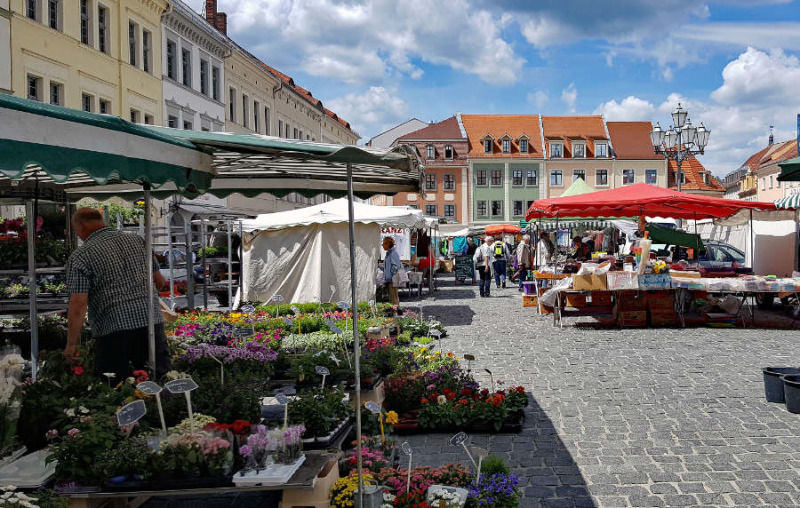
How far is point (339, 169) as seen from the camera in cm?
652

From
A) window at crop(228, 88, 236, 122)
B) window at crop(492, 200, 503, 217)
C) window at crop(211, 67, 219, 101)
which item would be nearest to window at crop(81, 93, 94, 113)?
window at crop(211, 67, 219, 101)

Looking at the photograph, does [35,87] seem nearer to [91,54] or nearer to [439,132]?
[91,54]

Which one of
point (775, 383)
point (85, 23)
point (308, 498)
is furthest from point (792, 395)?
point (85, 23)

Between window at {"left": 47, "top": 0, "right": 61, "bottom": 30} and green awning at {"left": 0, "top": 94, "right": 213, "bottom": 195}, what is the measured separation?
21.8m

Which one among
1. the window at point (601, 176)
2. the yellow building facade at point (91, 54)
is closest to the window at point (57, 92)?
the yellow building facade at point (91, 54)

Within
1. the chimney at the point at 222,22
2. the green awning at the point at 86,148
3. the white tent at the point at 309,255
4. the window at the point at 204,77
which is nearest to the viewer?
the green awning at the point at 86,148

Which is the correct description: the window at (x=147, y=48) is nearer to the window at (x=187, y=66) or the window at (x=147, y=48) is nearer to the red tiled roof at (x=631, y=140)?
the window at (x=187, y=66)

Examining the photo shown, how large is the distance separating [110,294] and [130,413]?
5.59 feet

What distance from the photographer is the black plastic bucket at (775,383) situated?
7.37 meters

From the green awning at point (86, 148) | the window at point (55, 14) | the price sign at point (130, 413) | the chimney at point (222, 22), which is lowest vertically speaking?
the price sign at point (130, 413)

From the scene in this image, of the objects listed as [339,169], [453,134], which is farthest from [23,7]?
[453,134]

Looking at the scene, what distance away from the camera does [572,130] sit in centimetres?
6819

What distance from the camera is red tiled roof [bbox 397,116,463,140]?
65875 mm

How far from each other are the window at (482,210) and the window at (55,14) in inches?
1849
